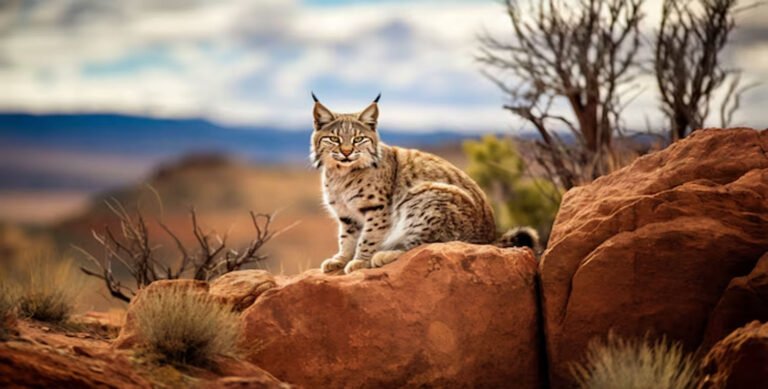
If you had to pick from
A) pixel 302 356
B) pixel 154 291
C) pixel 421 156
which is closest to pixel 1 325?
pixel 154 291

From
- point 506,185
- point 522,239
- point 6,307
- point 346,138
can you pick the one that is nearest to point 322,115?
point 346,138

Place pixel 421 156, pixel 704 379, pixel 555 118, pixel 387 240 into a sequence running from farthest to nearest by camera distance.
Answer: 1. pixel 555 118
2. pixel 421 156
3. pixel 387 240
4. pixel 704 379

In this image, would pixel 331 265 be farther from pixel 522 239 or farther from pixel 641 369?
pixel 641 369

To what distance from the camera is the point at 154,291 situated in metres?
9.17

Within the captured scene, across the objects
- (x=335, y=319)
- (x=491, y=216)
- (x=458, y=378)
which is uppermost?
(x=491, y=216)

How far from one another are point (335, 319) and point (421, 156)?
2628 millimetres

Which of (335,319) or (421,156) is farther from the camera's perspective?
(421,156)

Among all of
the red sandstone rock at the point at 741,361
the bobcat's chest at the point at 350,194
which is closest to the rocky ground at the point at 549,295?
the red sandstone rock at the point at 741,361

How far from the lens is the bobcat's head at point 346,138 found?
10.1 meters

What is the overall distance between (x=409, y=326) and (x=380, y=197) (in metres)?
1.69

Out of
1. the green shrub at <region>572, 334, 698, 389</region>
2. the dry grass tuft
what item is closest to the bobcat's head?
the green shrub at <region>572, 334, 698, 389</region>

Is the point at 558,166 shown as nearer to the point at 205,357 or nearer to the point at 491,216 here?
the point at 491,216

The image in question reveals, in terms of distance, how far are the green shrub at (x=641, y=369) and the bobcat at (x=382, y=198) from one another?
7.27 ft

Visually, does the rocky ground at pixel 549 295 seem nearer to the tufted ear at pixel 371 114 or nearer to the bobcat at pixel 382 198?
the bobcat at pixel 382 198
